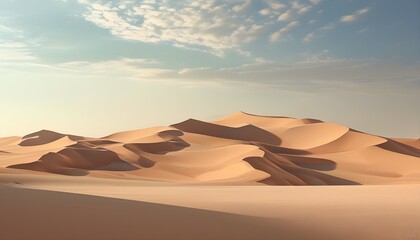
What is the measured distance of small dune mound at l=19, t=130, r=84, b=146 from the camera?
5788cm

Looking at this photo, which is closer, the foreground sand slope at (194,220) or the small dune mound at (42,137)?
the foreground sand slope at (194,220)

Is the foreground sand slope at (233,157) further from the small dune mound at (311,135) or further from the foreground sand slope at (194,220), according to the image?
the foreground sand slope at (194,220)

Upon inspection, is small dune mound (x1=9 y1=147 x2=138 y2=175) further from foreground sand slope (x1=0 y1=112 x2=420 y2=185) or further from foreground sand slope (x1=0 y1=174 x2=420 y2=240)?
foreground sand slope (x1=0 y1=174 x2=420 y2=240)

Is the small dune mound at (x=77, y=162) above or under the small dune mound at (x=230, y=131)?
under

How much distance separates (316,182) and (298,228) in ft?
85.0

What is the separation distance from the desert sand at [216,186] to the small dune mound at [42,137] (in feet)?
0.75

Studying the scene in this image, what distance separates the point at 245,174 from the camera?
26.3 m

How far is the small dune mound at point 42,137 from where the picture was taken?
190ft

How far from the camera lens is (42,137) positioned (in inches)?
2377

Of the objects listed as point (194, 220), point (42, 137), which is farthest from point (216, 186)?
point (42, 137)

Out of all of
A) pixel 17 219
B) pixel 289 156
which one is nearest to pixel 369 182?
pixel 289 156

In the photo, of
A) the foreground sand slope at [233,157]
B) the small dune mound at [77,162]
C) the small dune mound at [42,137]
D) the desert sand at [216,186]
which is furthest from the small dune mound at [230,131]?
the small dune mound at [77,162]

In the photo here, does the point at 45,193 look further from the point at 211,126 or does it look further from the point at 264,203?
the point at 211,126

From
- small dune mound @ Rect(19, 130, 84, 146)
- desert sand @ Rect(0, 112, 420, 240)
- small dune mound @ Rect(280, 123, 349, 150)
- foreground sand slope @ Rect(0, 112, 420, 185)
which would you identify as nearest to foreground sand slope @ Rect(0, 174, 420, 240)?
desert sand @ Rect(0, 112, 420, 240)
